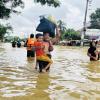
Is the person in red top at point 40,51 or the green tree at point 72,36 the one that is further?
the green tree at point 72,36

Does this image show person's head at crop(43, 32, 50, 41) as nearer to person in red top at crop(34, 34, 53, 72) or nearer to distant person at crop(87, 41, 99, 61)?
person in red top at crop(34, 34, 53, 72)

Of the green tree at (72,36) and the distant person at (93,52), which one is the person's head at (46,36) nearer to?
the distant person at (93,52)

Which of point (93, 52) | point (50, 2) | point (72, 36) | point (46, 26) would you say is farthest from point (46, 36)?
point (72, 36)

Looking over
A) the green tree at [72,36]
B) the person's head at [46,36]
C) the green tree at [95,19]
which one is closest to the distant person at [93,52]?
the person's head at [46,36]

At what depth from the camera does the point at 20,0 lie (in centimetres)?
1950

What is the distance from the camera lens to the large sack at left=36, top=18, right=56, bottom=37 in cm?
1124

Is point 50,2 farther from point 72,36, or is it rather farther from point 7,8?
point 72,36

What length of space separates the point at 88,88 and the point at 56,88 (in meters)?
0.79

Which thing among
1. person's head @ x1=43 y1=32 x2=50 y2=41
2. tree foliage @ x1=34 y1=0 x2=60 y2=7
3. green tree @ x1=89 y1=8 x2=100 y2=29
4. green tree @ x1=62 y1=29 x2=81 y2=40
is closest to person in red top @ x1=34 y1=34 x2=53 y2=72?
person's head @ x1=43 y1=32 x2=50 y2=41

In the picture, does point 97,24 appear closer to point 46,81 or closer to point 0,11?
point 0,11

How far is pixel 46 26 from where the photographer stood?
11.4 metres

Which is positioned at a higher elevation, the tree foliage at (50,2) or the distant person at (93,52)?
the tree foliage at (50,2)

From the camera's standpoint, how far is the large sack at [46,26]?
36.9 ft

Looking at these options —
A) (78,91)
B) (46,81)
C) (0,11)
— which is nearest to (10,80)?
(46,81)
